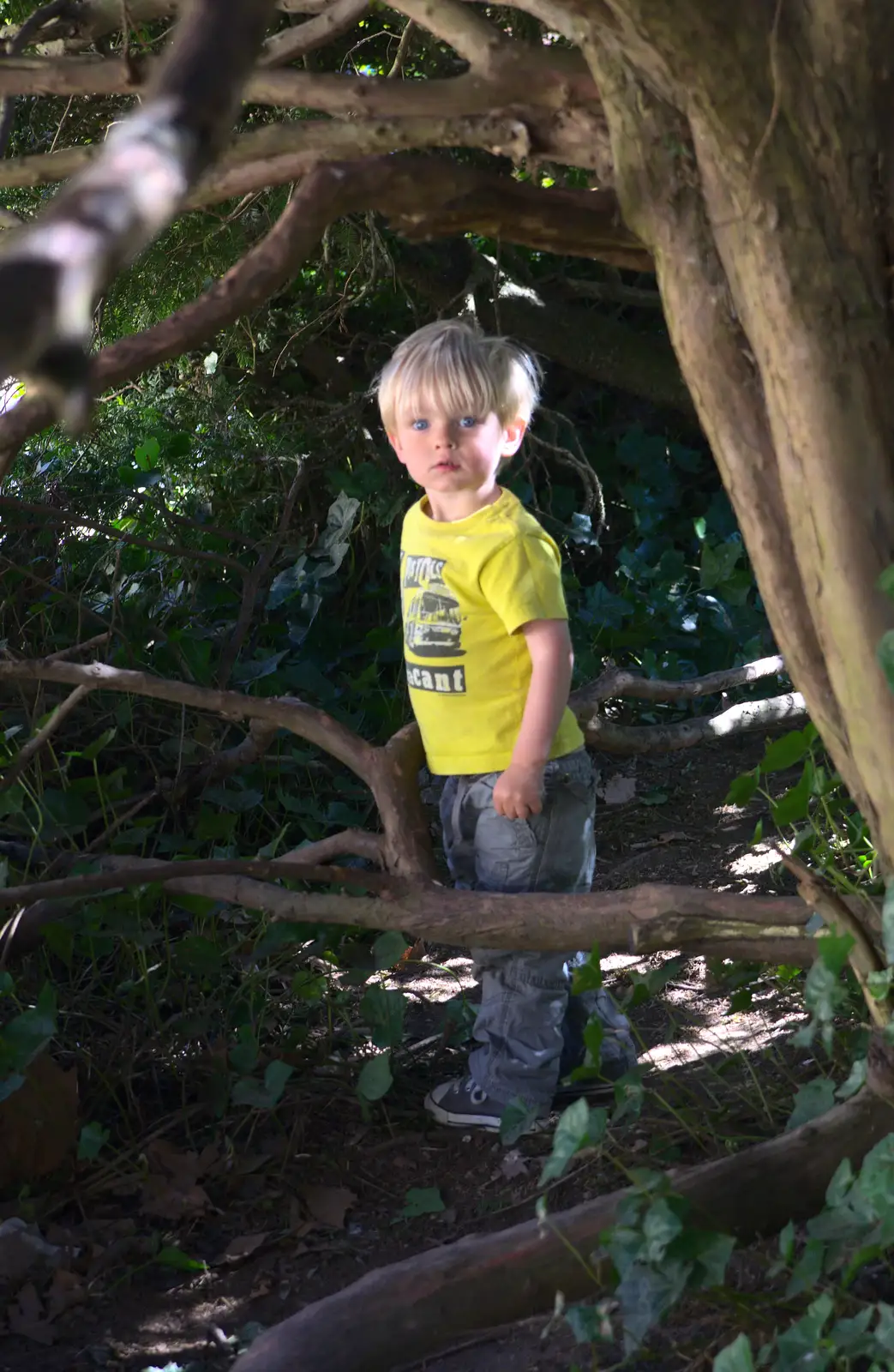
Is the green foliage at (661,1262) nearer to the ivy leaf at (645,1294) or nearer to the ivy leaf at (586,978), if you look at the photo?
the ivy leaf at (645,1294)

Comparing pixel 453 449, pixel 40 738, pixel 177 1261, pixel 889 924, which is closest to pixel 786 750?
pixel 889 924

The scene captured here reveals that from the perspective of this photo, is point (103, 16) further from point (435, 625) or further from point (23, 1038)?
point (23, 1038)

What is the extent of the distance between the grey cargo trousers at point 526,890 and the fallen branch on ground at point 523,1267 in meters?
0.74

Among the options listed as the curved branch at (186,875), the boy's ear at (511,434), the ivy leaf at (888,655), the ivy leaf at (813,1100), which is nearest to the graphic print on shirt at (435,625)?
the boy's ear at (511,434)

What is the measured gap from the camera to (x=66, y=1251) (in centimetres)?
221

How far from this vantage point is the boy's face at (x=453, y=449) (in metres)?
2.62

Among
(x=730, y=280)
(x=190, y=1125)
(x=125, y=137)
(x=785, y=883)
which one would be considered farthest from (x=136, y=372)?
(x=785, y=883)

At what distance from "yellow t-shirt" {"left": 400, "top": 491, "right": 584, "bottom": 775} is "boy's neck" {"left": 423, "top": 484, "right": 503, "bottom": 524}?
3 centimetres

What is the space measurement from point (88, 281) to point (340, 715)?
11.8ft

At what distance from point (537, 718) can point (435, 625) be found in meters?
0.31

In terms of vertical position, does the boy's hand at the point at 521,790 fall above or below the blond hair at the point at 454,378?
below

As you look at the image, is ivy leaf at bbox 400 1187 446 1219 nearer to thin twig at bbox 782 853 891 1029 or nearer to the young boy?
the young boy

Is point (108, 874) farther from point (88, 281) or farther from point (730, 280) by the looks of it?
point (88, 281)

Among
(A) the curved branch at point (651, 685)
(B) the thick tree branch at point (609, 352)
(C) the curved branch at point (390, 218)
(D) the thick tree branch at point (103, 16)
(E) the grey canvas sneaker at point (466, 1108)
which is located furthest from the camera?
(B) the thick tree branch at point (609, 352)
